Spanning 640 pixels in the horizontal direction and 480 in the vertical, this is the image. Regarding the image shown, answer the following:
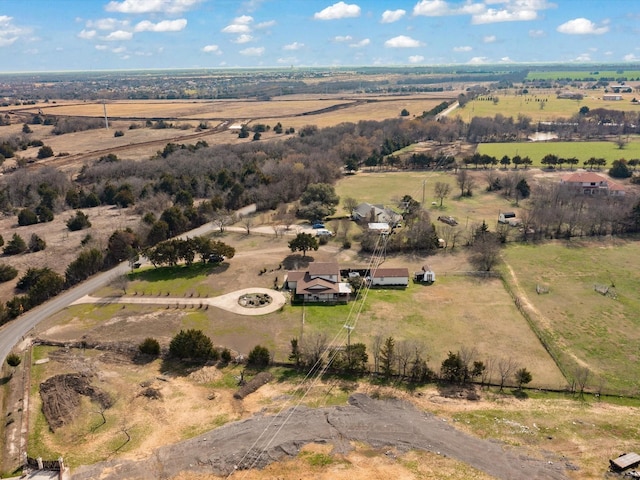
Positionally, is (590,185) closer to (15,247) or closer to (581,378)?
(581,378)

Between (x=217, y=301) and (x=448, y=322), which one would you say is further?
(x=217, y=301)

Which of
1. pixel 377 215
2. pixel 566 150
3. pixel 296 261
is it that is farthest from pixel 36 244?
pixel 566 150

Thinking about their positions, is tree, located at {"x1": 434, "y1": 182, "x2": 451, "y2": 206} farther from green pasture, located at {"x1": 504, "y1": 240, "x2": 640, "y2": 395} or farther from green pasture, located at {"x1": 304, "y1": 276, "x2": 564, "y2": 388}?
green pasture, located at {"x1": 304, "y1": 276, "x2": 564, "y2": 388}

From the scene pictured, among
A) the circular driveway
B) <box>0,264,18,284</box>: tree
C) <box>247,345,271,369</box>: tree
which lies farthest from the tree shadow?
<box>0,264,18,284</box>: tree

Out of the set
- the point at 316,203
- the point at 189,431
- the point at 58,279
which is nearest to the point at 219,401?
the point at 189,431

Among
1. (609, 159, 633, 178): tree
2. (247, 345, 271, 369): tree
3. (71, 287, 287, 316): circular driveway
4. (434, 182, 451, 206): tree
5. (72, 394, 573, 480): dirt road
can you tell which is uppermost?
(609, 159, 633, 178): tree

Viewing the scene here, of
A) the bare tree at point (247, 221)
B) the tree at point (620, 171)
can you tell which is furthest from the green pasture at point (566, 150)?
the bare tree at point (247, 221)

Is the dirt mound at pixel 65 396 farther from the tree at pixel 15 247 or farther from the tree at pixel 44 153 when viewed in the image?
the tree at pixel 44 153
